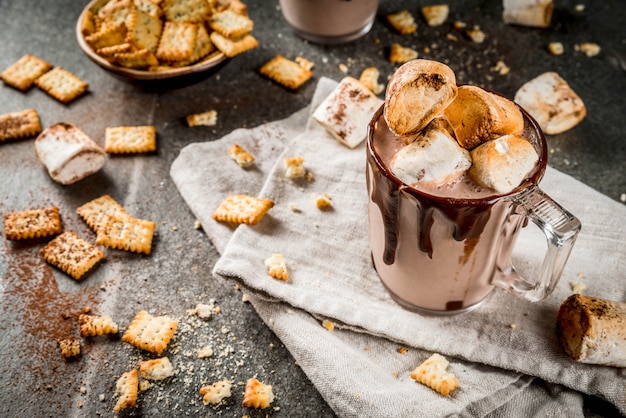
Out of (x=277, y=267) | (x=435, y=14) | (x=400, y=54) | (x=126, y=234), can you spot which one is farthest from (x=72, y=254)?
(x=435, y=14)

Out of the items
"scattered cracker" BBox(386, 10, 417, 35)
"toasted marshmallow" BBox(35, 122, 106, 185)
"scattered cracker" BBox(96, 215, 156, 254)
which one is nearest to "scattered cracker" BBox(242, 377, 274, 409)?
"scattered cracker" BBox(96, 215, 156, 254)

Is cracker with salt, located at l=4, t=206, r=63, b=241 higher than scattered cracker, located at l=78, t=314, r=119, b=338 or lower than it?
higher

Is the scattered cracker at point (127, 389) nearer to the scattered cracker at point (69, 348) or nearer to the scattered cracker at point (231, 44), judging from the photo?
the scattered cracker at point (69, 348)

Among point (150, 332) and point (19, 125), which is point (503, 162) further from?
point (19, 125)

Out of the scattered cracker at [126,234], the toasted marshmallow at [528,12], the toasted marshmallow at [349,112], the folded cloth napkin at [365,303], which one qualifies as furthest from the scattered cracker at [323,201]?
the toasted marshmallow at [528,12]

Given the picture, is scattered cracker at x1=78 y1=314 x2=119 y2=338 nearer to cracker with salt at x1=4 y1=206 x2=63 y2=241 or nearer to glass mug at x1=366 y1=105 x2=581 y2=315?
cracker with salt at x1=4 y1=206 x2=63 y2=241

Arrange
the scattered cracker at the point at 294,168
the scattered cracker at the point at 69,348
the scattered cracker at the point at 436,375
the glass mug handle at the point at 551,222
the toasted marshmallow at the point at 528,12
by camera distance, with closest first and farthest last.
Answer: the glass mug handle at the point at 551,222, the scattered cracker at the point at 436,375, the scattered cracker at the point at 69,348, the scattered cracker at the point at 294,168, the toasted marshmallow at the point at 528,12

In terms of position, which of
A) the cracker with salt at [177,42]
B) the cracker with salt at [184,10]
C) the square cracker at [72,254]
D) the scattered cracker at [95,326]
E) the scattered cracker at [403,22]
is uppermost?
the cracker with salt at [184,10]
